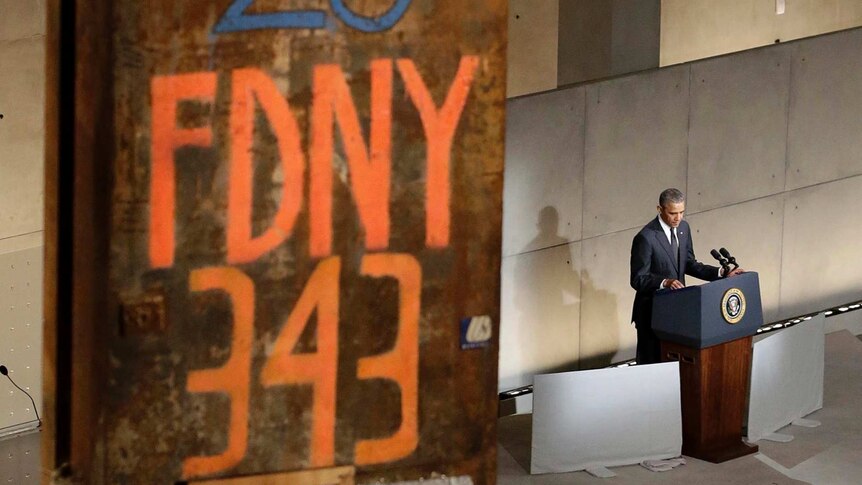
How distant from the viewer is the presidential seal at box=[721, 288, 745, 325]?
27.9 ft

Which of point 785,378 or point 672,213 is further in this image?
point 785,378

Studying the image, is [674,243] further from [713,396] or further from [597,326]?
[597,326]

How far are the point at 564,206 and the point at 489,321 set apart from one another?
5973 millimetres

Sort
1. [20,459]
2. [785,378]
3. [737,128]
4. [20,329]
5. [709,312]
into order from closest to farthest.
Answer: [20,329] → [20,459] → [709,312] → [785,378] → [737,128]

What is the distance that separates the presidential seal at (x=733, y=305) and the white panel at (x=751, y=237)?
199 centimetres

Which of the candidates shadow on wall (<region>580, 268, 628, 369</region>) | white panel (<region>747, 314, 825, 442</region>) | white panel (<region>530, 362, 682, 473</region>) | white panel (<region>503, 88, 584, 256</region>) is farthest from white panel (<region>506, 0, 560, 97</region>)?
white panel (<region>747, 314, 825, 442</region>)

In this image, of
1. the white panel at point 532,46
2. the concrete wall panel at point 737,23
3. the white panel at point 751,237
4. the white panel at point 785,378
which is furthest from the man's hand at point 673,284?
the concrete wall panel at point 737,23

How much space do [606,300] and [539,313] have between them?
598 mm

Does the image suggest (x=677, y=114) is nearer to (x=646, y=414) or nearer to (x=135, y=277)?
(x=646, y=414)

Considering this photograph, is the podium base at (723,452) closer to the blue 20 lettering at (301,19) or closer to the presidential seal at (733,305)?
the presidential seal at (733,305)

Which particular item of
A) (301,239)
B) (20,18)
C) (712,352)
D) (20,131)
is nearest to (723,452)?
(712,352)

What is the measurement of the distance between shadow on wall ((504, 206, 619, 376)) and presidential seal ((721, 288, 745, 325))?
1.61m

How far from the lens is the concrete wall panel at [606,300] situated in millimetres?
10070

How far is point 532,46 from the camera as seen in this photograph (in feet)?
31.7
